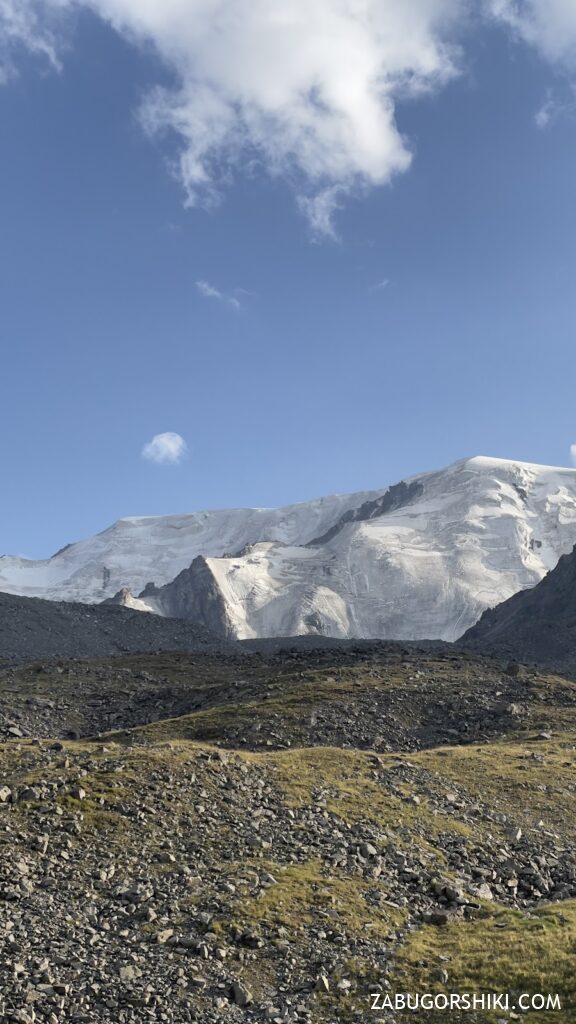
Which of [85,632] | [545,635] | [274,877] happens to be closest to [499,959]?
[274,877]

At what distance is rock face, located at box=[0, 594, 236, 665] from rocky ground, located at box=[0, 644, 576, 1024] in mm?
77845

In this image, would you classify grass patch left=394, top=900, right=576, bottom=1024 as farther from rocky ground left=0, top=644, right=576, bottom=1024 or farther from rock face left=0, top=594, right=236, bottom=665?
rock face left=0, top=594, right=236, bottom=665

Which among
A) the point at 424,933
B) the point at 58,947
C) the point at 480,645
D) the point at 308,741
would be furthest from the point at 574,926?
the point at 480,645

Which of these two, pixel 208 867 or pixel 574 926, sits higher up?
pixel 208 867

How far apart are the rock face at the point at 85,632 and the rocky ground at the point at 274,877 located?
77845mm

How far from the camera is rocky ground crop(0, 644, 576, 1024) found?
24.4 meters

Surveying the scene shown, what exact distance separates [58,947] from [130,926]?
2764 mm

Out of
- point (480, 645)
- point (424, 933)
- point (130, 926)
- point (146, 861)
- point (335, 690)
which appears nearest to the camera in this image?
point (130, 926)

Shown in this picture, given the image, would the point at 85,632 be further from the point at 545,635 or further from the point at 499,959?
the point at 499,959

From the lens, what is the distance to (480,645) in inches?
6496

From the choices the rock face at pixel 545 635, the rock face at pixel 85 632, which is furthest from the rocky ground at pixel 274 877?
the rock face at pixel 545 635

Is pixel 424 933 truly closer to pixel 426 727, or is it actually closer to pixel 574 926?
pixel 574 926

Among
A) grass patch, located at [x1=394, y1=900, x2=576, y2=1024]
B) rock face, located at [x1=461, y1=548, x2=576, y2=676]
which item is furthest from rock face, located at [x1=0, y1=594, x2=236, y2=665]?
grass patch, located at [x1=394, y1=900, x2=576, y2=1024]

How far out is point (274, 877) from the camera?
1266 inches
